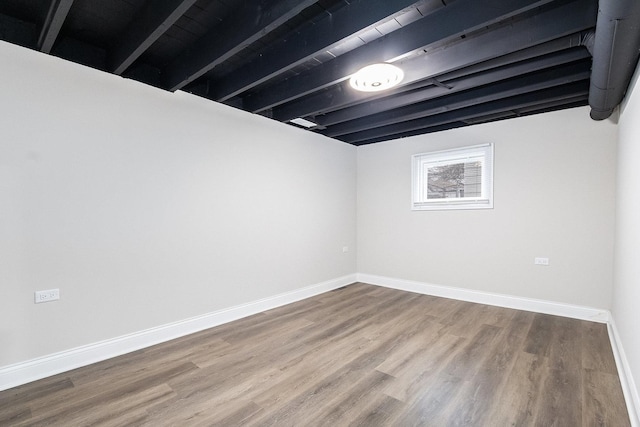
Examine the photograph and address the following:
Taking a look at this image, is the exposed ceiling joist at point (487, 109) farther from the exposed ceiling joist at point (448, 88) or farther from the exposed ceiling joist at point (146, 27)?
the exposed ceiling joist at point (146, 27)

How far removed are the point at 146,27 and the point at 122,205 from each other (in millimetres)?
1506

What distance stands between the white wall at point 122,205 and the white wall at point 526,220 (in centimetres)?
217

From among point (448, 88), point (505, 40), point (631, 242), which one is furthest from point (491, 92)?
point (631, 242)

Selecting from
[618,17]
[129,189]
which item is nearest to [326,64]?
[618,17]

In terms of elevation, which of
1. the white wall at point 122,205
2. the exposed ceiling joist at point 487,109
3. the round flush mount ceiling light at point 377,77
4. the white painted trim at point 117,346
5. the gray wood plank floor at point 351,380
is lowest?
the gray wood plank floor at point 351,380

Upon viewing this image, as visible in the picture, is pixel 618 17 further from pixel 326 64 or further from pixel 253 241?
pixel 253 241

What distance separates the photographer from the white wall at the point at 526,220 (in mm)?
3369

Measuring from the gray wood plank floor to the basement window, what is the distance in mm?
1729

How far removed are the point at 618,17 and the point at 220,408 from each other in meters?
3.15

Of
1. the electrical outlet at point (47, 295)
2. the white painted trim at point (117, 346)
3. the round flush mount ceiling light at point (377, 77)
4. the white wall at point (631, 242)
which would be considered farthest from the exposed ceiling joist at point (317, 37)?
the white painted trim at point (117, 346)

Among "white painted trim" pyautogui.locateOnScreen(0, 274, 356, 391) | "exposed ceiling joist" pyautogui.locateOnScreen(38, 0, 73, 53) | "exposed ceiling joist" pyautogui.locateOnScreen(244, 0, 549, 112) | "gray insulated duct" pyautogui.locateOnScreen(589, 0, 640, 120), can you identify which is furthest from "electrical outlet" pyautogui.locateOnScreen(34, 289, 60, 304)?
"gray insulated duct" pyautogui.locateOnScreen(589, 0, 640, 120)

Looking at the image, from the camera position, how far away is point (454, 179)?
4.45 metres

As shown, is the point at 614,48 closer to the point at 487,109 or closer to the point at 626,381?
the point at 487,109

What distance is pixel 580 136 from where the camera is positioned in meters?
3.44
